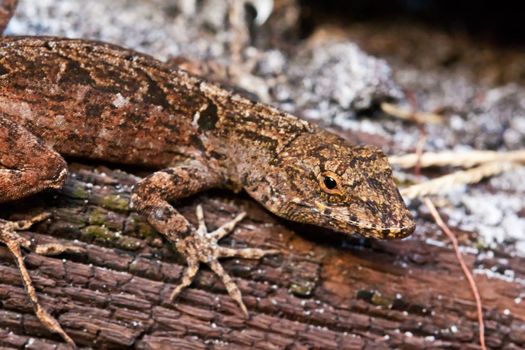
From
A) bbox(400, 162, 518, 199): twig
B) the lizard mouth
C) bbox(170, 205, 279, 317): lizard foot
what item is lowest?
bbox(170, 205, 279, 317): lizard foot

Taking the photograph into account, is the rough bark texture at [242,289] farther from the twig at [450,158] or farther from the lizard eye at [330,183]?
the twig at [450,158]

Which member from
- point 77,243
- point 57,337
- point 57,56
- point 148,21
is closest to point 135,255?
point 77,243

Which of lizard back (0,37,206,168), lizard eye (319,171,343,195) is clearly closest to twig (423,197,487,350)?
lizard eye (319,171,343,195)

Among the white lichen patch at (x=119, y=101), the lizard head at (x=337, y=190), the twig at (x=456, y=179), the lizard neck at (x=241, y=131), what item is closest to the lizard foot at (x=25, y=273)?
the white lichen patch at (x=119, y=101)

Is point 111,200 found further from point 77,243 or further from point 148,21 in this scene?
point 148,21

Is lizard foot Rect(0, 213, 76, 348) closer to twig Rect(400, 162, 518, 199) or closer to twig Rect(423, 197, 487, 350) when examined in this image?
twig Rect(400, 162, 518, 199)
